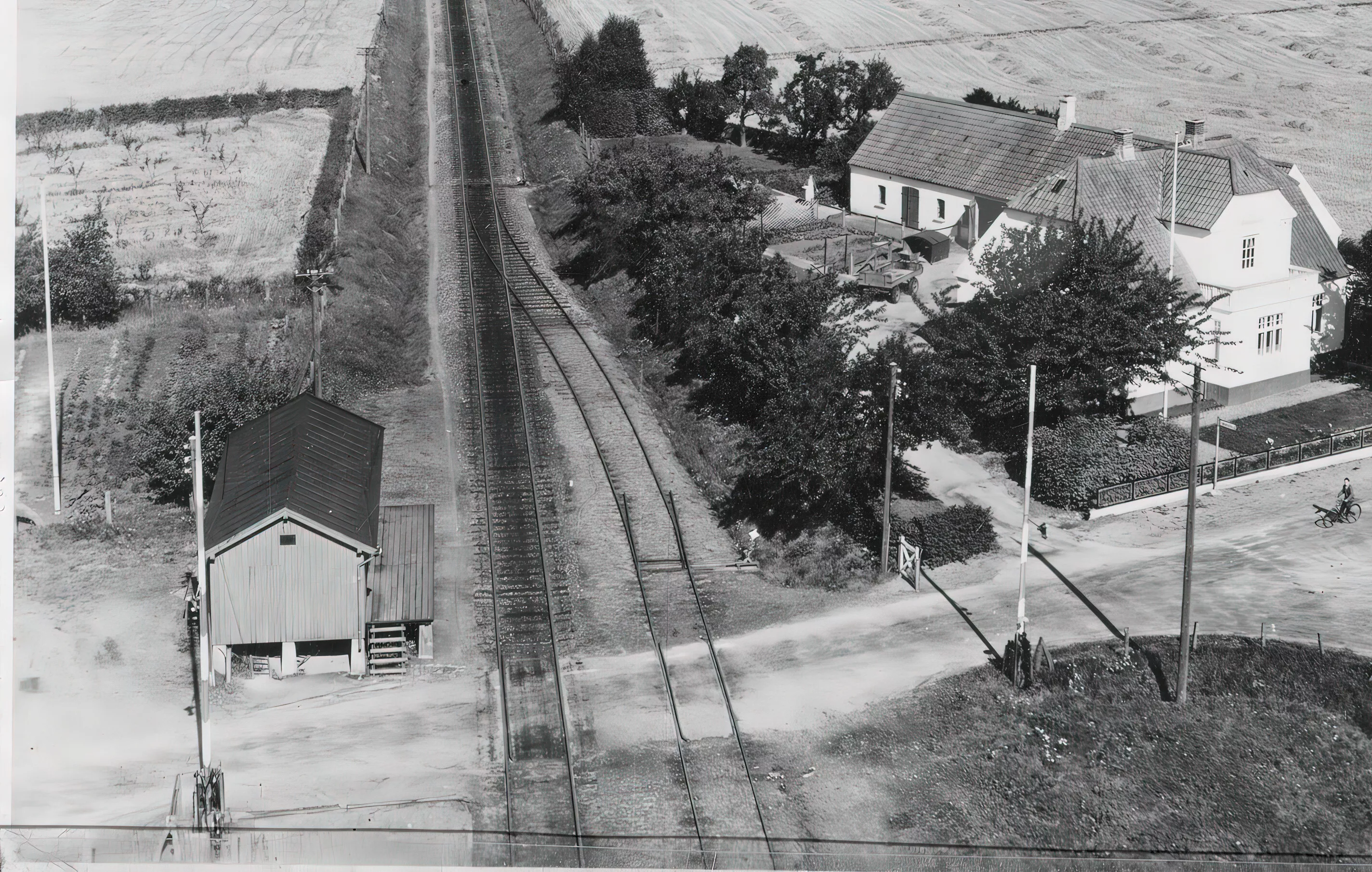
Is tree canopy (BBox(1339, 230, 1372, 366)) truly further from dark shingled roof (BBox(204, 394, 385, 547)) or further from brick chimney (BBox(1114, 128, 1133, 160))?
dark shingled roof (BBox(204, 394, 385, 547))

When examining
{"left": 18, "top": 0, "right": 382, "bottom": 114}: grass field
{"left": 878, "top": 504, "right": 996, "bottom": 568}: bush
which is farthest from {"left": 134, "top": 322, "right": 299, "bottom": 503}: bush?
{"left": 18, "top": 0, "right": 382, "bottom": 114}: grass field

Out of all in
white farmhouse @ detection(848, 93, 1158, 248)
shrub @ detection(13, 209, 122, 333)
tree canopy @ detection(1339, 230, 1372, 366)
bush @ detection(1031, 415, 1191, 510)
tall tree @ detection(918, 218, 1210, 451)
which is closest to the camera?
bush @ detection(1031, 415, 1191, 510)

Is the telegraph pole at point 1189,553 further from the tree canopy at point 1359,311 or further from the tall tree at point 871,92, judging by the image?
the tall tree at point 871,92

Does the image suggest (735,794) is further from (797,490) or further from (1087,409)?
(1087,409)

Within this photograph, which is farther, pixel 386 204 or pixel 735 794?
pixel 386 204

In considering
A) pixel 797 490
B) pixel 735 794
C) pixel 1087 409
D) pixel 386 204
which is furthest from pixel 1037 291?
pixel 386 204

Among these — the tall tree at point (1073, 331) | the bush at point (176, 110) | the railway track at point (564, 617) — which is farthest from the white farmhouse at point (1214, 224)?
the bush at point (176, 110)
